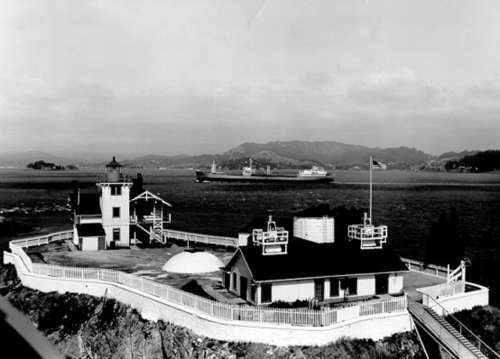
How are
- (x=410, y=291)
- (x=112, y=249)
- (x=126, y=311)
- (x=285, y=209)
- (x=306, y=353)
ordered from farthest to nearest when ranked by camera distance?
(x=285, y=209), (x=112, y=249), (x=410, y=291), (x=126, y=311), (x=306, y=353)

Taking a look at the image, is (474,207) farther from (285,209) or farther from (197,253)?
(197,253)

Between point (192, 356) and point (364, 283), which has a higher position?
point (364, 283)

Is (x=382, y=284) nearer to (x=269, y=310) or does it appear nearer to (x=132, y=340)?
(x=269, y=310)

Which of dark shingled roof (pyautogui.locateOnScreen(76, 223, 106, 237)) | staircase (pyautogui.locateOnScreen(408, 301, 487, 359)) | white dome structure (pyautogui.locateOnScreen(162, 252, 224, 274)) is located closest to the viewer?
staircase (pyautogui.locateOnScreen(408, 301, 487, 359))

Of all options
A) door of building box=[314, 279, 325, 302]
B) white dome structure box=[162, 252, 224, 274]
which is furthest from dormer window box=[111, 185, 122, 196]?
door of building box=[314, 279, 325, 302]

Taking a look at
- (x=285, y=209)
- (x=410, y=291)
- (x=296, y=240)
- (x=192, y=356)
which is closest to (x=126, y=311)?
(x=192, y=356)

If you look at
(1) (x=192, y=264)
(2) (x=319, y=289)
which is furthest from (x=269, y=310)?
(1) (x=192, y=264)

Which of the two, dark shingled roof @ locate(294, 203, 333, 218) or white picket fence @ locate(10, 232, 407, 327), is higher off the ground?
dark shingled roof @ locate(294, 203, 333, 218)

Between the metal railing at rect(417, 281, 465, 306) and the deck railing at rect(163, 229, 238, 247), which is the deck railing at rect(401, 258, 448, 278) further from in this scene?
the deck railing at rect(163, 229, 238, 247)
